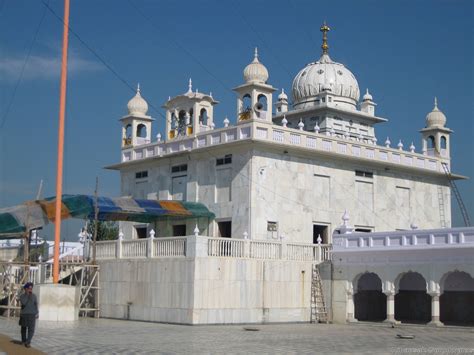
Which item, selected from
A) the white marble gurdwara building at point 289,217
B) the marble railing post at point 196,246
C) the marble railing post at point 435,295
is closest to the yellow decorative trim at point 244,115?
the white marble gurdwara building at point 289,217

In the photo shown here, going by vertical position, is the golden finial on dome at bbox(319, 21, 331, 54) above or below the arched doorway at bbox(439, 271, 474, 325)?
above

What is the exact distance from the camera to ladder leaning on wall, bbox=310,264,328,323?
3319 cm

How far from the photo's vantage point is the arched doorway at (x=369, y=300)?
35625 mm

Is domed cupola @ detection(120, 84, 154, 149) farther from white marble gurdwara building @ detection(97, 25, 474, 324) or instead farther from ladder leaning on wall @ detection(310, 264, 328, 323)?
ladder leaning on wall @ detection(310, 264, 328, 323)

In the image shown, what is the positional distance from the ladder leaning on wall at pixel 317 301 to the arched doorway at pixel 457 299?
535cm

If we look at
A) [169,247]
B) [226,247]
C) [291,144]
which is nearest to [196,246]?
[226,247]

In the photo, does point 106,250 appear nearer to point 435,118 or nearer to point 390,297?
point 390,297

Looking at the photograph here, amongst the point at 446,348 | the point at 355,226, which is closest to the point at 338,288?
the point at 355,226

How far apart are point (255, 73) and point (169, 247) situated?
10.5 m

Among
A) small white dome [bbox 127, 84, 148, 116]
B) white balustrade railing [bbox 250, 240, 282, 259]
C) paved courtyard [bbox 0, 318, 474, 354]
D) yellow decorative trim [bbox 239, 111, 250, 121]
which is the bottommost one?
paved courtyard [bbox 0, 318, 474, 354]

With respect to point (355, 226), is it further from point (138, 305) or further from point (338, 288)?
point (138, 305)

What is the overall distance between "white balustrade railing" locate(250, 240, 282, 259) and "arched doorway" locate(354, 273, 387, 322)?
4858 millimetres

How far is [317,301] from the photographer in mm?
33438

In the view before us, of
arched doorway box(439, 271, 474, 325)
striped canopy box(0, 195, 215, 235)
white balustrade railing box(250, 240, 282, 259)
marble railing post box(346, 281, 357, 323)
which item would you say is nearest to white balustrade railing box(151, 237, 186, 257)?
white balustrade railing box(250, 240, 282, 259)
